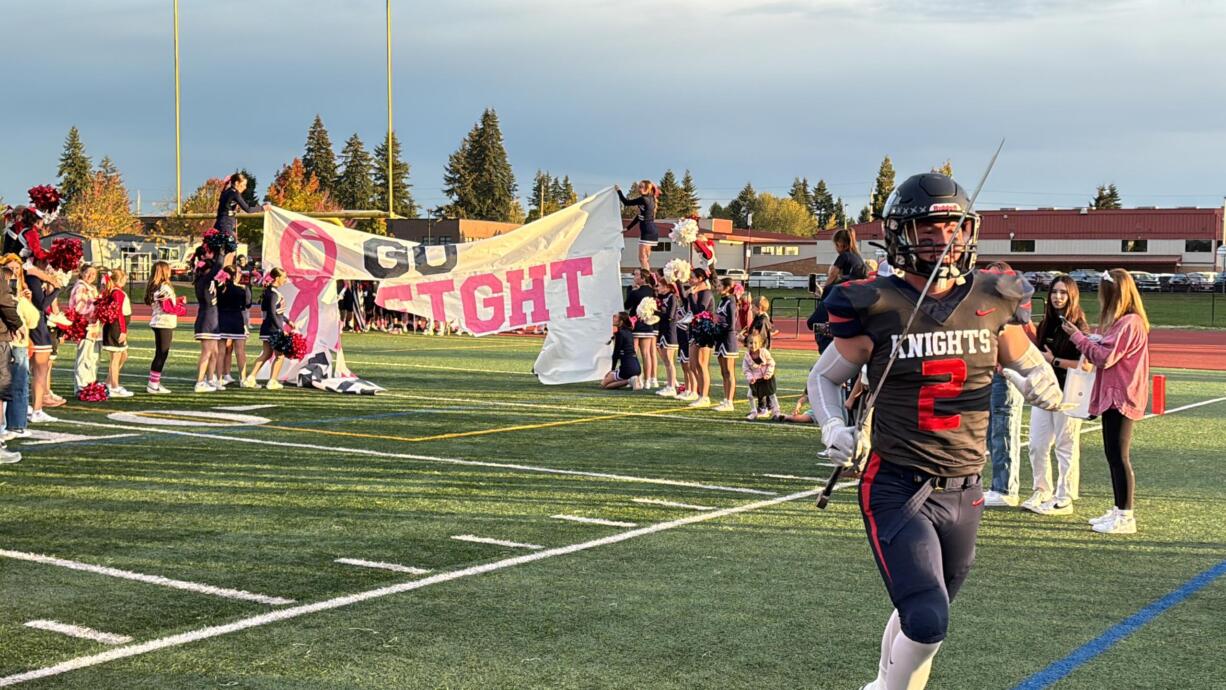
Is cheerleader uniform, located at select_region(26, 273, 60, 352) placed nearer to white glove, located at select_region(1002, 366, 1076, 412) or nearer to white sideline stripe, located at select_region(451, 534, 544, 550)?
white sideline stripe, located at select_region(451, 534, 544, 550)

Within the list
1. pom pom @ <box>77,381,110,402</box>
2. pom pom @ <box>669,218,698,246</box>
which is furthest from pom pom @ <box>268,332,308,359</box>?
pom pom @ <box>669,218,698,246</box>

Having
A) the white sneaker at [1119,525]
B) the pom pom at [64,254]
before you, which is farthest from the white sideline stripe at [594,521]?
the pom pom at [64,254]

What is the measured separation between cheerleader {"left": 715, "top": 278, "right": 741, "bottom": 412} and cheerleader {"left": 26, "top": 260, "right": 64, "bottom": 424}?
26.1 feet

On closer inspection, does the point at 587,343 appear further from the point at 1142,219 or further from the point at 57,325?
the point at 1142,219

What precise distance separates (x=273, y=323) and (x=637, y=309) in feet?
17.6

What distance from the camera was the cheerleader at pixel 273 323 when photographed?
59.0ft

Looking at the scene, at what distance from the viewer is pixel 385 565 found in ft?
24.3

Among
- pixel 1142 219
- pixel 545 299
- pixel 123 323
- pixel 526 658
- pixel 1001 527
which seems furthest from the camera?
pixel 1142 219

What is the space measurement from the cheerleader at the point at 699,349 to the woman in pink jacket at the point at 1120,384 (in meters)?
7.58

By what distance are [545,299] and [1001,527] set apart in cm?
1188

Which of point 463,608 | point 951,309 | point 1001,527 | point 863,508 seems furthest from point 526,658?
point 1001,527

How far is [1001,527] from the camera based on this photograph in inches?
352

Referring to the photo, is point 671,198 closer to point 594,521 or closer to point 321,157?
point 321,157

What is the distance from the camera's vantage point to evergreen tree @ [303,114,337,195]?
364 ft
